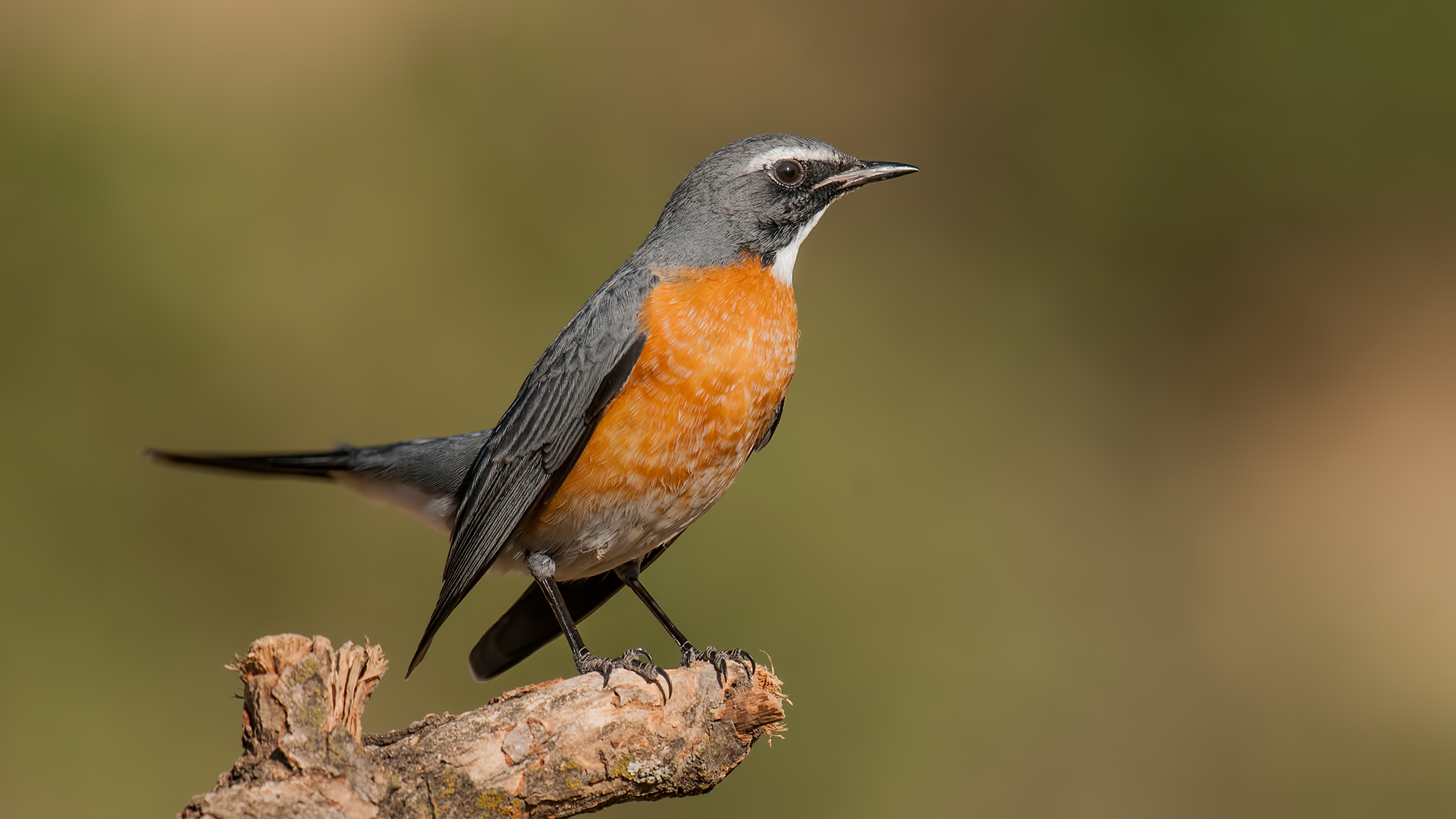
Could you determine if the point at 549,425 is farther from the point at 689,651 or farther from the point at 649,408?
the point at 689,651

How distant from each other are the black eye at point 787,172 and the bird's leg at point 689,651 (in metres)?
1.78

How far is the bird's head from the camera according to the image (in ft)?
13.5

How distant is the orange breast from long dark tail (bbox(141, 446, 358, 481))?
1.31 metres

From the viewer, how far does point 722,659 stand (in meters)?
3.56

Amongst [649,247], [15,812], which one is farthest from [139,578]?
[649,247]

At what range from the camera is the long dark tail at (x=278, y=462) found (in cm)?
445

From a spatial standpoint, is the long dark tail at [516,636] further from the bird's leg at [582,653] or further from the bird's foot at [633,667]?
the bird's foot at [633,667]

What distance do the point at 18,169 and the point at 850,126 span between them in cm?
625

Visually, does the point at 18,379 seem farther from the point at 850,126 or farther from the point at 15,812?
the point at 850,126

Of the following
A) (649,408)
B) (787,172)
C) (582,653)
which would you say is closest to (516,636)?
(582,653)

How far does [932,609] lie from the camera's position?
7004mm

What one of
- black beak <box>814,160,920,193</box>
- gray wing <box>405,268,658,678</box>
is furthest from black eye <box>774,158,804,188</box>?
gray wing <box>405,268,658,678</box>

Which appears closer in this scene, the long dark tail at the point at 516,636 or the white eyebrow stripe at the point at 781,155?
the white eyebrow stripe at the point at 781,155

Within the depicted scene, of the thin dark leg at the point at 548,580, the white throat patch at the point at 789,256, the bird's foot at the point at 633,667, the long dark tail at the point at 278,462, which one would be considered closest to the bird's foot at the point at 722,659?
the bird's foot at the point at 633,667
